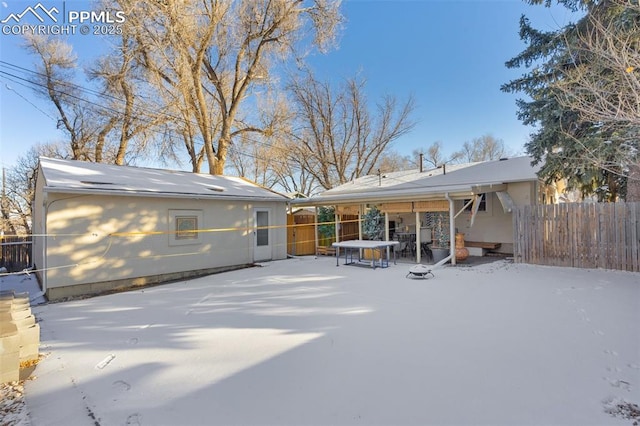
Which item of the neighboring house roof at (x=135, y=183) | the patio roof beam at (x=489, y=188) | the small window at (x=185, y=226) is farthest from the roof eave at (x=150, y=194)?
the patio roof beam at (x=489, y=188)

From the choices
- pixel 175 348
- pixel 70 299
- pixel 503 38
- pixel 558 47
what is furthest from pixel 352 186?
pixel 175 348

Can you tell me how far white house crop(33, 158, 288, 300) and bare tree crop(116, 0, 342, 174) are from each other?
6.31 meters

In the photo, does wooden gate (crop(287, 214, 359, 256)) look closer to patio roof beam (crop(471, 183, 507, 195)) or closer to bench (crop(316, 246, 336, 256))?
bench (crop(316, 246, 336, 256))

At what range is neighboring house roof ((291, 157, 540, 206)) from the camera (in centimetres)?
976

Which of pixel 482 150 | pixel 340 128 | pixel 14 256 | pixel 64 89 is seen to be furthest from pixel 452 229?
pixel 482 150

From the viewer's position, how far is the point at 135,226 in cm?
820

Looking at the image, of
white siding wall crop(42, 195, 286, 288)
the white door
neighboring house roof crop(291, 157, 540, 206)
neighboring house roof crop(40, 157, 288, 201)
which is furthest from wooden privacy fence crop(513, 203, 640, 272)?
white siding wall crop(42, 195, 286, 288)

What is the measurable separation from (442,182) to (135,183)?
10.6m

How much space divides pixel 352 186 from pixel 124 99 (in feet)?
40.3

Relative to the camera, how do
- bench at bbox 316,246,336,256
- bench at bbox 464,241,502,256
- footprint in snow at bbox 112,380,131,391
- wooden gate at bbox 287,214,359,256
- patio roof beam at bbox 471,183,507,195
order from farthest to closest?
1. wooden gate at bbox 287,214,359,256
2. bench at bbox 316,246,336,256
3. bench at bbox 464,241,502,256
4. patio roof beam at bbox 471,183,507,195
5. footprint in snow at bbox 112,380,131,391

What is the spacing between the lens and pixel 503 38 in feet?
35.7

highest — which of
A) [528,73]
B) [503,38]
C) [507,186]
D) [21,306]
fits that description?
[503,38]

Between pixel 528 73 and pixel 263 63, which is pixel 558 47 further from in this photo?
pixel 263 63

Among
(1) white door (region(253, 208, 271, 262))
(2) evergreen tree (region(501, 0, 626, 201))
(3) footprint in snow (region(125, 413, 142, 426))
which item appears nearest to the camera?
(3) footprint in snow (region(125, 413, 142, 426))
